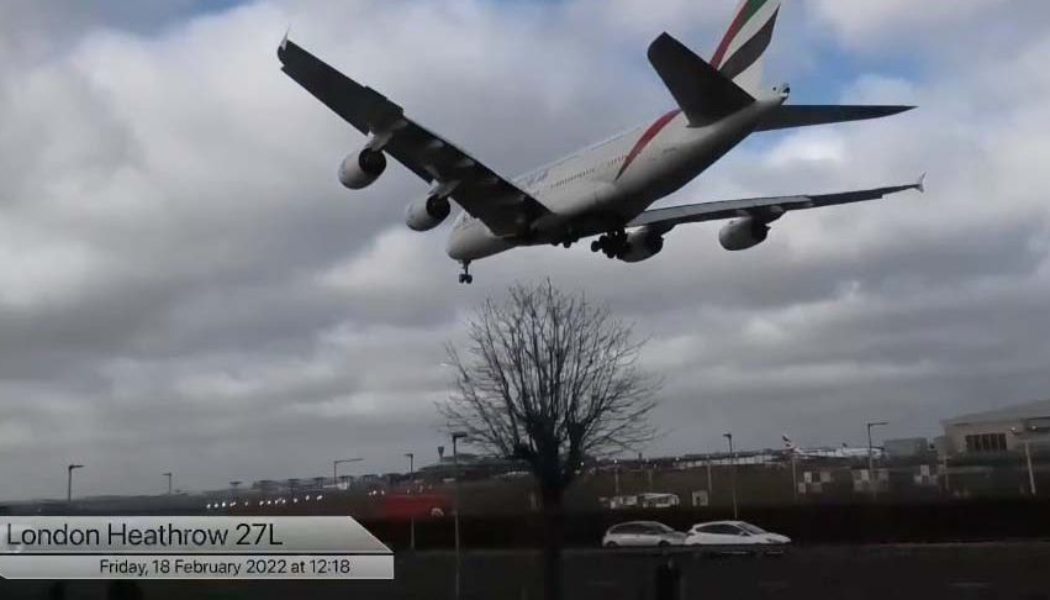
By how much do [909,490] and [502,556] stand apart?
2700 centimetres

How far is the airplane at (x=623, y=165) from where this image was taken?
30.9 meters

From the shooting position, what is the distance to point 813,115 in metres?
30.1

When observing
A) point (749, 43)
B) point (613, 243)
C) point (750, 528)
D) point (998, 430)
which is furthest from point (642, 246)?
point (998, 430)

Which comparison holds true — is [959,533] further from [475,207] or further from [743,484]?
[475,207]

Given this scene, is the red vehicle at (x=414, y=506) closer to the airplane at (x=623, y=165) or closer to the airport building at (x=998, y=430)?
the airplane at (x=623, y=165)

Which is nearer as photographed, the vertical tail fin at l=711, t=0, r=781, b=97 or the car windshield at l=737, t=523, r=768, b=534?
the vertical tail fin at l=711, t=0, r=781, b=97

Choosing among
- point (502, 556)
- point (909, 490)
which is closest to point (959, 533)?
point (909, 490)

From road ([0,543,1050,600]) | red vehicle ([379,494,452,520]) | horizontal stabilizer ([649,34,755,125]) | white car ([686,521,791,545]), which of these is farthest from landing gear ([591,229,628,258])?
red vehicle ([379,494,452,520])

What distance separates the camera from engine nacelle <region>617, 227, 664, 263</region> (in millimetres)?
37406

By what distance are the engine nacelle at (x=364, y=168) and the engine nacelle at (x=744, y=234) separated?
35.4ft

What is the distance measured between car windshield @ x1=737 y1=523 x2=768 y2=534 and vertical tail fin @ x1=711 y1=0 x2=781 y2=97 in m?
12.4

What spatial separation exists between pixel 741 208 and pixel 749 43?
515cm

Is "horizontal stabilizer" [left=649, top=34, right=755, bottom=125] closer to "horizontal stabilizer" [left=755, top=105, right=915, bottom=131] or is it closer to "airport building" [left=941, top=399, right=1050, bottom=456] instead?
"horizontal stabilizer" [left=755, top=105, right=915, bottom=131]

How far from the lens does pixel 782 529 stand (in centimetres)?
3756
